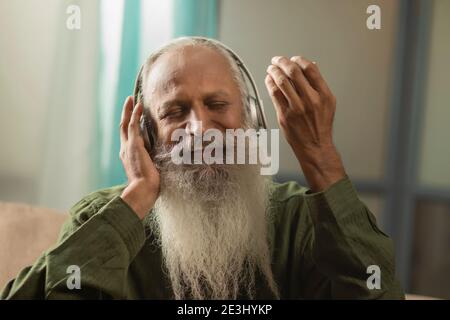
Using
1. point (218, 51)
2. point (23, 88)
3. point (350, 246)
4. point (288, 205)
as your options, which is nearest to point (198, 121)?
point (218, 51)

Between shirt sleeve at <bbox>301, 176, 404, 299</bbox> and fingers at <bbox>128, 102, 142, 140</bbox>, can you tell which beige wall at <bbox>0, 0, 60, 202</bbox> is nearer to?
fingers at <bbox>128, 102, 142, 140</bbox>

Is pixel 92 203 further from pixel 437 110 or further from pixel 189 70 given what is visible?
pixel 437 110

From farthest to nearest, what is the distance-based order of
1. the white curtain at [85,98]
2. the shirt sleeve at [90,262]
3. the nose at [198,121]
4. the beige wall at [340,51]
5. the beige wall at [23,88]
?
the beige wall at [23,88] < the white curtain at [85,98] < the beige wall at [340,51] < the nose at [198,121] < the shirt sleeve at [90,262]

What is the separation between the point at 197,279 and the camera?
3.56ft

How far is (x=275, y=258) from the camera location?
3.55ft

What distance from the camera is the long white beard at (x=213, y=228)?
107 cm

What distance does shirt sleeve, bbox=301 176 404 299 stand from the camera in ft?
3.17

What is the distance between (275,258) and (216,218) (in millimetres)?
143

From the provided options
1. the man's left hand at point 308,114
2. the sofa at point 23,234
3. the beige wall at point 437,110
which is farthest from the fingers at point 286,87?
the sofa at point 23,234

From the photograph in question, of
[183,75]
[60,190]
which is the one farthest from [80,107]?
[183,75]

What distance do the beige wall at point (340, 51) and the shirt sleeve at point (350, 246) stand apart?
19 centimetres

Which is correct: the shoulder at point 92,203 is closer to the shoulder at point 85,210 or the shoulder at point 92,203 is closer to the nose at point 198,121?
the shoulder at point 85,210

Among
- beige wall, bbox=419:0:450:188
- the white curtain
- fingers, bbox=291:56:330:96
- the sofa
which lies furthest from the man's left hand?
the sofa
